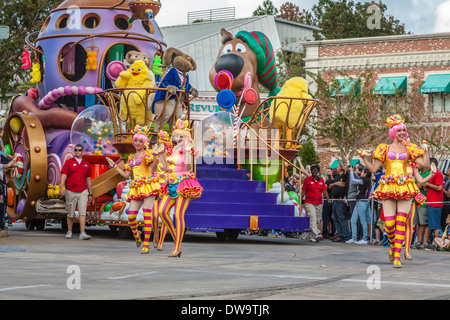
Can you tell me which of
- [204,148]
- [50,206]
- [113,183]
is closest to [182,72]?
[204,148]

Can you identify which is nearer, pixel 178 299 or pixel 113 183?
pixel 178 299

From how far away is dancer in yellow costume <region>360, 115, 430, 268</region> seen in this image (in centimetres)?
1153

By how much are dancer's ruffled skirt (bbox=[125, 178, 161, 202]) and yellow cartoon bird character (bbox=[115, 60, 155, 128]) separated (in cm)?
408

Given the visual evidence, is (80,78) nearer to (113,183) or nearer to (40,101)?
(40,101)

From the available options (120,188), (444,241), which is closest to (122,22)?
(120,188)

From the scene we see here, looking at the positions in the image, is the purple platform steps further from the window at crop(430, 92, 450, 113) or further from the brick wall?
the brick wall

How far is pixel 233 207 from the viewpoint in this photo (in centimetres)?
1582

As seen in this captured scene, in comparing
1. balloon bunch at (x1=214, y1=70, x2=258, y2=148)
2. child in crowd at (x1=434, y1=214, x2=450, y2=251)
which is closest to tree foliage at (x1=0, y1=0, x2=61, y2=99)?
balloon bunch at (x1=214, y1=70, x2=258, y2=148)

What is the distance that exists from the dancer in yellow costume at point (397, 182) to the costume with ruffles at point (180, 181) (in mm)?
2524

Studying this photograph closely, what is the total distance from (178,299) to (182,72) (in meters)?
11.2

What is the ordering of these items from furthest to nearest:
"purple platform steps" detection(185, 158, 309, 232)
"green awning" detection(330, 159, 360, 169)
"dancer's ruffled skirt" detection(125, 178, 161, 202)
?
1. "green awning" detection(330, 159, 360, 169)
2. "purple platform steps" detection(185, 158, 309, 232)
3. "dancer's ruffled skirt" detection(125, 178, 161, 202)

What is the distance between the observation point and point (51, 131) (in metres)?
19.2
